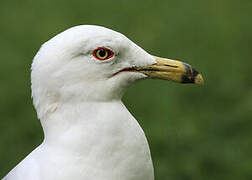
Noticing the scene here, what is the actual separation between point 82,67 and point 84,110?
0.27m

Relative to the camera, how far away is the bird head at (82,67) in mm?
3484

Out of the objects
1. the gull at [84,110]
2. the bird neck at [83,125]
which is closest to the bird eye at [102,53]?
the gull at [84,110]

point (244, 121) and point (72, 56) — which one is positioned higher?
point (72, 56)

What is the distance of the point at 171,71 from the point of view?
3.80 m

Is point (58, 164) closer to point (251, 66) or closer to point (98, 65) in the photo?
point (98, 65)

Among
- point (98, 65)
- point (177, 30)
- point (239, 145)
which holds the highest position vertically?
point (98, 65)

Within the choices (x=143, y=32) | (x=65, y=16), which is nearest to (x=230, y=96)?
(x=143, y=32)

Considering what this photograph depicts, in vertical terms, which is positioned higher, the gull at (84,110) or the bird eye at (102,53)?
the bird eye at (102,53)

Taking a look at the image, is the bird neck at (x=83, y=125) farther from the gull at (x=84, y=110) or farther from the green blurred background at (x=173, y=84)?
the green blurred background at (x=173, y=84)

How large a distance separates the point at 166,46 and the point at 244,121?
2288 millimetres

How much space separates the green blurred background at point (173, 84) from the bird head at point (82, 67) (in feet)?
9.17

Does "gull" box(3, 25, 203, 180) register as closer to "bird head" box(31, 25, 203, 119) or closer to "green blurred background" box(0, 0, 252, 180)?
"bird head" box(31, 25, 203, 119)

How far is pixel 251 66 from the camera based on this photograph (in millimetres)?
8172

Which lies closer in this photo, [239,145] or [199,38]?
[239,145]
